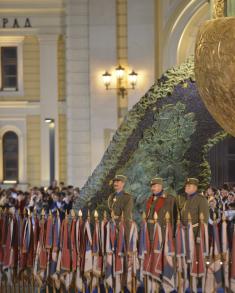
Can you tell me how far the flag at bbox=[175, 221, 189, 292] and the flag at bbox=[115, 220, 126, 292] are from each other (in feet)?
2.62

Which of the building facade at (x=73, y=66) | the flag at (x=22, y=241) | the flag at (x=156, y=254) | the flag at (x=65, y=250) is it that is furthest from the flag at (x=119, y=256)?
the building facade at (x=73, y=66)

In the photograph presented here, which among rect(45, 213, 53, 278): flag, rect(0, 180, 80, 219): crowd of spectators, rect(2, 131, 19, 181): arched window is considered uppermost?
rect(2, 131, 19, 181): arched window

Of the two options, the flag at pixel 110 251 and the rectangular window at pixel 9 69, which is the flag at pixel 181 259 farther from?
the rectangular window at pixel 9 69

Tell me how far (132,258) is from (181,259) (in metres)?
0.75

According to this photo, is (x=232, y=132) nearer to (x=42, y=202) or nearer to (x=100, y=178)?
(x=100, y=178)

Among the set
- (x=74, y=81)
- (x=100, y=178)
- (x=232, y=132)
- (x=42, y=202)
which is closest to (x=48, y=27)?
(x=74, y=81)

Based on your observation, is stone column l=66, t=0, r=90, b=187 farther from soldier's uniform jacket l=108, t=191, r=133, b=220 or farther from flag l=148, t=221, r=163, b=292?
flag l=148, t=221, r=163, b=292

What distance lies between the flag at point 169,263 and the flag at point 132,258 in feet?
1.70

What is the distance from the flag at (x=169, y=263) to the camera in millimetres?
12477

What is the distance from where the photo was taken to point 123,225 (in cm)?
1291

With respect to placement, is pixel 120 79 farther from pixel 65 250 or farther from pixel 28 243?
pixel 65 250

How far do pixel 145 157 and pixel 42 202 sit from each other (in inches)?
299

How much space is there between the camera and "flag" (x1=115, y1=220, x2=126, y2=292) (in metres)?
12.9

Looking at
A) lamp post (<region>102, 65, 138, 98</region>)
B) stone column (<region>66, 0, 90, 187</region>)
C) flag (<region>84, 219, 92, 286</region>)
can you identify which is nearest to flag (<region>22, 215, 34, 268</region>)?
flag (<region>84, 219, 92, 286</region>)
